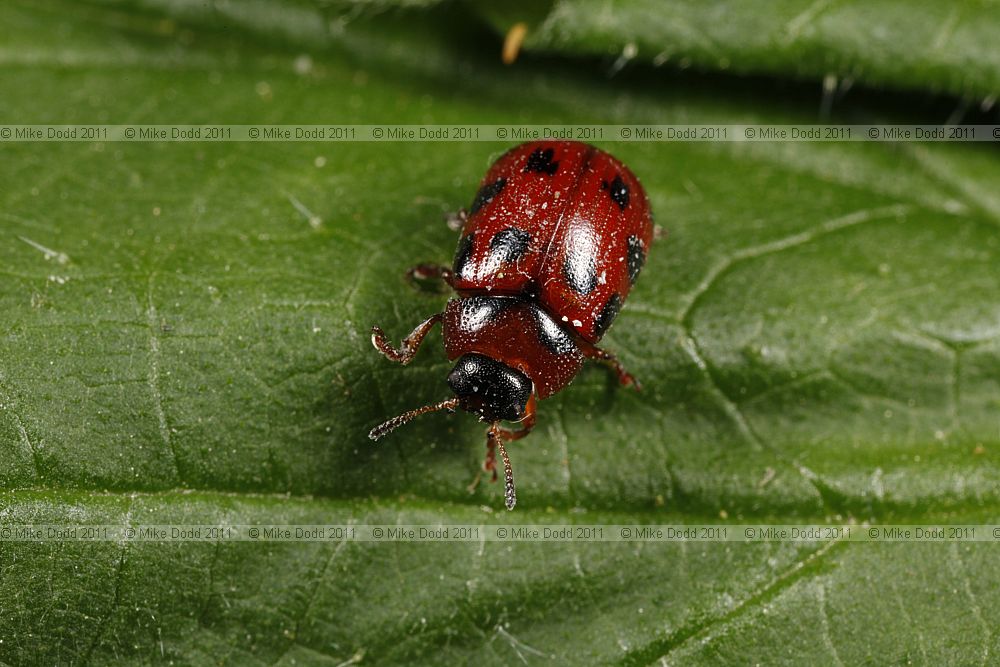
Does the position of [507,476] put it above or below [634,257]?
below

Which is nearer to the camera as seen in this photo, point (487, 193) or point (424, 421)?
point (424, 421)

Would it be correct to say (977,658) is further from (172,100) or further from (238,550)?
(172,100)

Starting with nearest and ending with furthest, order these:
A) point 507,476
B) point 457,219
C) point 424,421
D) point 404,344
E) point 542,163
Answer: point 507,476, point 404,344, point 424,421, point 542,163, point 457,219

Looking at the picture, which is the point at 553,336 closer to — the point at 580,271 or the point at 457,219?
the point at 580,271

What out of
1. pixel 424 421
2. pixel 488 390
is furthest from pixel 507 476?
pixel 424 421

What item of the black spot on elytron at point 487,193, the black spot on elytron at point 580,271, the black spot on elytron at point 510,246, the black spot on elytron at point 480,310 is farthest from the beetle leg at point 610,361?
the black spot on elytron at point 487,193

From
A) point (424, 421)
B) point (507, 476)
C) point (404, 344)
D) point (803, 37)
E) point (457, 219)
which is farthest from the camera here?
point (803, 37)

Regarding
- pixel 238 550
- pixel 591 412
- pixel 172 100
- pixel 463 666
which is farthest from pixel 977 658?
pixel 172 100
